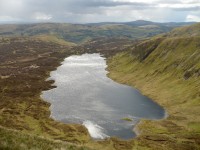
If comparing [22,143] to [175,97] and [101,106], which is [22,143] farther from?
[175,97]

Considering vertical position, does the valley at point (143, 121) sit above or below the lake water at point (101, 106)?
above

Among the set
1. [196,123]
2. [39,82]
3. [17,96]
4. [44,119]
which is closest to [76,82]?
[39,82]

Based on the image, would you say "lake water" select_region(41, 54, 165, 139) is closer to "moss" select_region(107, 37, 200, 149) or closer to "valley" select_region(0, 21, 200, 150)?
"valley" select_region(0, 21, 200, 150)

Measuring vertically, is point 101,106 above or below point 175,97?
below

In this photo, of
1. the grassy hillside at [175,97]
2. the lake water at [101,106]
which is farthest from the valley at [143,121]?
the lake water at [101,106]

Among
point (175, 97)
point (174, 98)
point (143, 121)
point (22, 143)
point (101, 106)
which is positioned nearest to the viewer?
point (22, 143)

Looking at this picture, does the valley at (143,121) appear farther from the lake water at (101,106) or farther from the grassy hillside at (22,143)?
the lake water at (101,106)

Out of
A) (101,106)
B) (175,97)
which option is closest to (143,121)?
(101,106)

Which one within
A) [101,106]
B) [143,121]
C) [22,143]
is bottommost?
[101,106]
